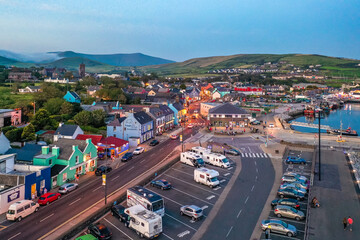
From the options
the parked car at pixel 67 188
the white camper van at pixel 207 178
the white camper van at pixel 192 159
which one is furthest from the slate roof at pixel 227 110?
the parked car at pixel 67 188

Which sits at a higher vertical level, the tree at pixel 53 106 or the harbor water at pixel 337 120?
the tree at pixel 53 106

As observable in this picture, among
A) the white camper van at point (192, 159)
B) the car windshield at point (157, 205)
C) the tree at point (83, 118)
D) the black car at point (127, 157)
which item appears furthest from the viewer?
the tree at point (83, 118)

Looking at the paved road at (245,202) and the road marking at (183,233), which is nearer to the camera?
the road marking at (183,233)

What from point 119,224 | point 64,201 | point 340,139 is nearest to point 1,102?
point 64,201

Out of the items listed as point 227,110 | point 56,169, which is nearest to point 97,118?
point 56,169

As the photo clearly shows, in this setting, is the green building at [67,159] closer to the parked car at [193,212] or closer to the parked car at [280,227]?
the parked car at [193,212]

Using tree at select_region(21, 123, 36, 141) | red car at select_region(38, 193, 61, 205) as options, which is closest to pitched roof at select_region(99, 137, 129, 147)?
tree at select_region(21, 123, 36, 141)

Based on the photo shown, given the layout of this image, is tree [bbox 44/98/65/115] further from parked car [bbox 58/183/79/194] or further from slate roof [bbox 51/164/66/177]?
parked car [bbox 58/183/79/194]
